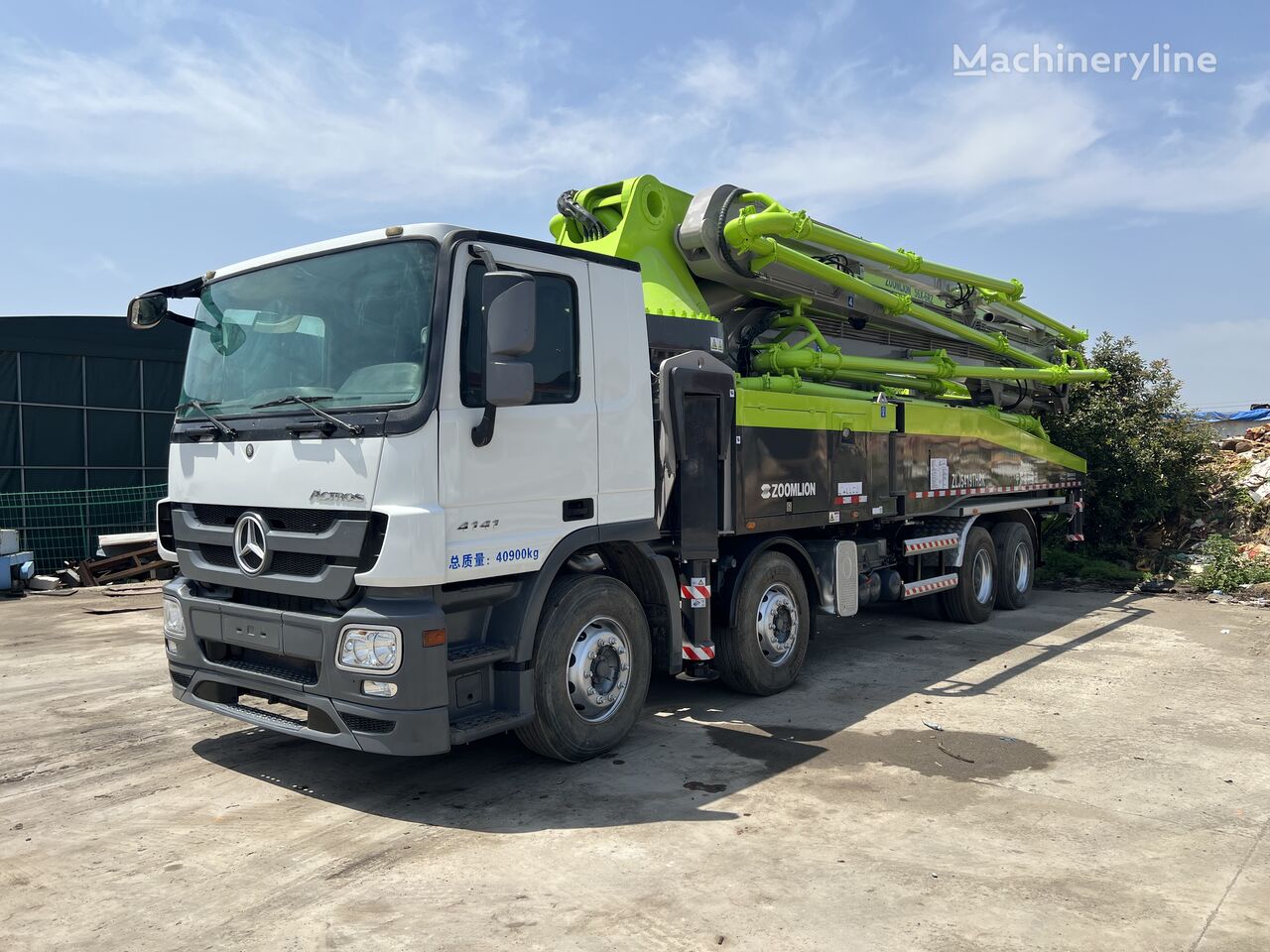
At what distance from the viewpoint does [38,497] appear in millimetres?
16250

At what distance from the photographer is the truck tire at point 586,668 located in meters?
4.92

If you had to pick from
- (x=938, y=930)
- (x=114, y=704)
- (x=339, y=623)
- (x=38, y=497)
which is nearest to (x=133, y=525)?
(x=38, y=497)

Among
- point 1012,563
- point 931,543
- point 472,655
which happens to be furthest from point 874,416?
point 472,655

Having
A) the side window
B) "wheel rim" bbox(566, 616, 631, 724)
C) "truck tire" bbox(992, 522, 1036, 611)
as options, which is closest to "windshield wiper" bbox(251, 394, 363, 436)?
the side window

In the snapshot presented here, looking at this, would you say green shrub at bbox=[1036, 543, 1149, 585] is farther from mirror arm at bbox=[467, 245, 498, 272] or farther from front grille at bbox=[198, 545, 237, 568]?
front grille at bbox=[198, 545, 237, 568]

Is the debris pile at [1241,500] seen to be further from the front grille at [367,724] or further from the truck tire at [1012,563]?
the front grille at [367,724]

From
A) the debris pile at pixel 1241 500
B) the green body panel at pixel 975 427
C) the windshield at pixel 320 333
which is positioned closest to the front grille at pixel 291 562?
the windshield at pixel 320 333

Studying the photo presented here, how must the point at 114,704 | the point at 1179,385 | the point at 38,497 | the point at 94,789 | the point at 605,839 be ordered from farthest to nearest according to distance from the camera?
1. the point at 38,497
2. the point at 1179,385
3. the point at 114,704
4. the point at 94,789
5. the point at 605,839

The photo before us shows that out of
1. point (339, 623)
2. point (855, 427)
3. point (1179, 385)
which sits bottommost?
point (339, 623)

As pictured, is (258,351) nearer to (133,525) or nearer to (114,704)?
(114,704)

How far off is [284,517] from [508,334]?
4.88 feet

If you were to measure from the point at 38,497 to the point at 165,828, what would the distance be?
1445 cm

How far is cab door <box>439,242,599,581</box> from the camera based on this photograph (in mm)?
4414

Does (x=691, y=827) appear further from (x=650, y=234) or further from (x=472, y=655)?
(x=650, y=234)
